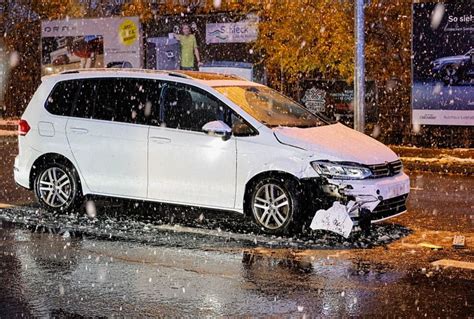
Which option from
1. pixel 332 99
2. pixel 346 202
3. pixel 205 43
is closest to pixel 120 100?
pixel 346 202

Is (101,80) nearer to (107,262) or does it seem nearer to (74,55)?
(107,262)

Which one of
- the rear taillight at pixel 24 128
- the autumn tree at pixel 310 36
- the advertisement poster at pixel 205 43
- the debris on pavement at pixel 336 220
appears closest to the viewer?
the debris on pavement at pixel 336 220

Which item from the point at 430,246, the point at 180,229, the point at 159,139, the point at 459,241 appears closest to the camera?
the point at 430,246

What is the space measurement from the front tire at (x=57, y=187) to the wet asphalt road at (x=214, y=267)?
0.19 metres

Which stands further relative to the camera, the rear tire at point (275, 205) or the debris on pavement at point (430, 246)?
the rear tire at point (275, 205)

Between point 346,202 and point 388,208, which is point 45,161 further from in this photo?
point 388,208

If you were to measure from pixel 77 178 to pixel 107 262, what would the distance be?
2574mm

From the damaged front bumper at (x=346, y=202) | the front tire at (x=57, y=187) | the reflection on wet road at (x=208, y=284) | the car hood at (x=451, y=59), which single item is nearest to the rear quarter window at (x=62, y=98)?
the front tire at (x=57, y=187)

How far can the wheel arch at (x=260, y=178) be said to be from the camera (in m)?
8.97

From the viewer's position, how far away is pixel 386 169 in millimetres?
9109

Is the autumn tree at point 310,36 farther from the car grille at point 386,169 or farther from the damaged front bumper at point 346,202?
the damaged front bumper at point 346,202

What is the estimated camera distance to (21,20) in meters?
35.0

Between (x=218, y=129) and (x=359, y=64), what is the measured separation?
28.2 feet

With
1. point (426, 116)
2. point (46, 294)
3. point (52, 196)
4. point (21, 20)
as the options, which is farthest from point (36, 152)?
point (21, 20)
